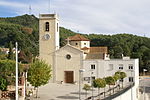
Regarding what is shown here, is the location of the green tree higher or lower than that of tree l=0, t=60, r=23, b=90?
higher

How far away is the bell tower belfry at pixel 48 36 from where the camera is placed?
52.3 m

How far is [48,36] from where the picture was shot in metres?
52.4

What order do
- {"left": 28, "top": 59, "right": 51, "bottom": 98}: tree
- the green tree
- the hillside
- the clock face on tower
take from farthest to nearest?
the green tree < the hillside < the clock face on tower < {"left": 28, "top": 59, "right": 51, "bottom": 98}: tree

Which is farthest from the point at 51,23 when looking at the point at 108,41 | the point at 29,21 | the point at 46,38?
the point at 29,21

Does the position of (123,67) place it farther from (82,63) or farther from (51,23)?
(51,23)

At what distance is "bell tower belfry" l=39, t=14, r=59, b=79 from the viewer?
52.3 meters

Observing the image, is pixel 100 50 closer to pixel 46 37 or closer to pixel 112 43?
pixel 46 37

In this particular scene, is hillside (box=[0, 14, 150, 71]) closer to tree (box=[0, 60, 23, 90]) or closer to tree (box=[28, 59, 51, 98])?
tree (box=[0, 60, 23, 90])

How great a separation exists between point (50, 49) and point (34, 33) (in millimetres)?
76716

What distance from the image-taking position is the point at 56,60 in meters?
52.5

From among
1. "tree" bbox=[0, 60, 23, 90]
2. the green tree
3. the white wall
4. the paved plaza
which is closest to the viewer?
"tree" bbox=[0, 60, 23, 90]

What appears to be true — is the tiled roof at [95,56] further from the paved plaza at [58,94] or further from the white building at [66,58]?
the paved plaza at [58,94]

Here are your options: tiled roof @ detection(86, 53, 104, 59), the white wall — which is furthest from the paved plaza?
tiled roof @ detection(86, 53, 104, 59)

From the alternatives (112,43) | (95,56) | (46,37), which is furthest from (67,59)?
(112,43)
